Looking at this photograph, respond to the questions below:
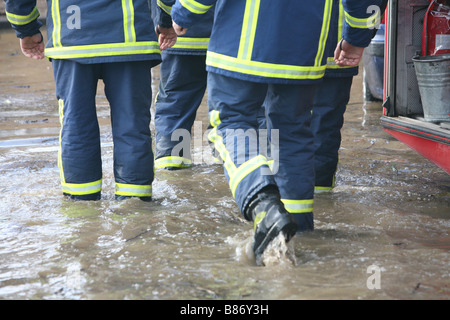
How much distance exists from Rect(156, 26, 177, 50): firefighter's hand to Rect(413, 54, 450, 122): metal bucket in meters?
1.51

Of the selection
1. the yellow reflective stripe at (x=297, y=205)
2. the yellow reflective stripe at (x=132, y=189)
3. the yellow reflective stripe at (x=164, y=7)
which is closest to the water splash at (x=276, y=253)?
the yellow reflective stripe at (x=297, y=205)

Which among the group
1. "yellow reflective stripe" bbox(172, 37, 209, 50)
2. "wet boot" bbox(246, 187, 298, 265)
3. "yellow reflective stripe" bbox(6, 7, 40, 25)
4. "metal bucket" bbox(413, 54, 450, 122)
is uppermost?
"yellow reflective stripe" bbox(6, 7, 40, 25)

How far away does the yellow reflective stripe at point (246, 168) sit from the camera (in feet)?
8.59

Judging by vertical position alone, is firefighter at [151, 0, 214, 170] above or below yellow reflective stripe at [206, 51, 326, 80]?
below

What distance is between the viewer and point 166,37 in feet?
12.6

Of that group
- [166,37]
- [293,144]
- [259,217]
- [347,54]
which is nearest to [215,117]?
[293,144]

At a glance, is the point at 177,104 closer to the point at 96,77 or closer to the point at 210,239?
the point at 96,77

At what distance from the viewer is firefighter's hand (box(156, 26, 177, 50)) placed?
3.81m

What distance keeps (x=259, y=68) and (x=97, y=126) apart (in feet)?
3.81

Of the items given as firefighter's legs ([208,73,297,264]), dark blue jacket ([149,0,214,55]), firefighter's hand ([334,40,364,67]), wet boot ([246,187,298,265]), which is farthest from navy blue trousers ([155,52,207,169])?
wet boot ([246,187,298,265])

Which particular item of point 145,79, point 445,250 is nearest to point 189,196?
point 145,79

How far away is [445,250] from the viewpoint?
2.70 m

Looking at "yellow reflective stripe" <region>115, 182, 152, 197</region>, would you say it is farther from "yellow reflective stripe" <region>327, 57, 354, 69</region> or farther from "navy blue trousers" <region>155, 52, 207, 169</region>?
"yellow reflective stripe" <region>327, 57, 354, 69</region>
